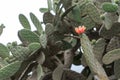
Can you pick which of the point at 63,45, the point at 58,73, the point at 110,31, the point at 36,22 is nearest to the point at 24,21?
the point at 36,22

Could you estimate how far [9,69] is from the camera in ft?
5.48

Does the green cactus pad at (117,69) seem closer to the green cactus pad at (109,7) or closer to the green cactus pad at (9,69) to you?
the green cactus pad at (109,7)

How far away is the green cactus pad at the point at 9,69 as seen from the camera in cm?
166

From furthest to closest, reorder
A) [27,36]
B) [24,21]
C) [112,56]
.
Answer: [24,21], [27,36], [112,56]

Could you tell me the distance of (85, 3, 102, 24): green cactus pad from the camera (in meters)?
1.70

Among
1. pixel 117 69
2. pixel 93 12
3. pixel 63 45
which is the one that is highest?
pixel 93 12

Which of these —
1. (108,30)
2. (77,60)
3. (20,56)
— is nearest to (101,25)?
(108,30)

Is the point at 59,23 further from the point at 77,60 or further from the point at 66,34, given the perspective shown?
the point at 77,60

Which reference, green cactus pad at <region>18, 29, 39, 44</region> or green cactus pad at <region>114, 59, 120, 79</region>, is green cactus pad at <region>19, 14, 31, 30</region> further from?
green cactus pad at <region>114, 59, 120, 79</region>

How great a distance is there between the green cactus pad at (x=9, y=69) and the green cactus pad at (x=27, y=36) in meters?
0.15

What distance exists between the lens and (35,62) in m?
1.75

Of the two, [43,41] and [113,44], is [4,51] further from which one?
[113,44]

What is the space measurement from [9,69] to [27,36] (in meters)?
0.20

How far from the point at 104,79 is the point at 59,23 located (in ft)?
1.34
